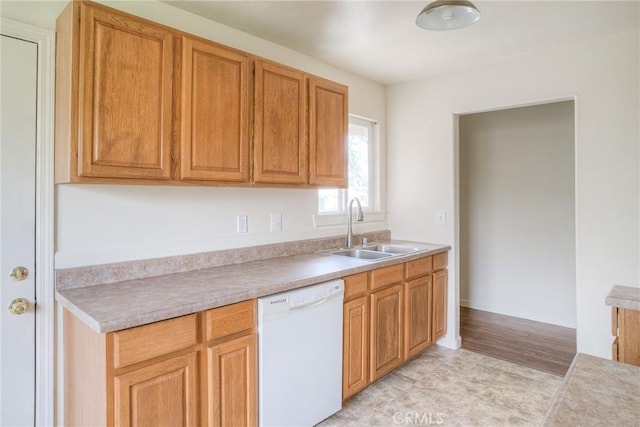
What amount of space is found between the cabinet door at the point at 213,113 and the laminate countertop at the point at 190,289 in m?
0.54

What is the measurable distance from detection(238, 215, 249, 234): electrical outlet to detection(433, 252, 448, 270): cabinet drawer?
5.32 feet

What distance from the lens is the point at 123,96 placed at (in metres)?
1.63

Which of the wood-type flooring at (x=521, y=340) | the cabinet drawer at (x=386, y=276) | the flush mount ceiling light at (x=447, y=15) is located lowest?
the wood-type flooring at (x=521, y=340)

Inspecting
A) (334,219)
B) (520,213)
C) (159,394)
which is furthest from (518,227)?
(159,394)

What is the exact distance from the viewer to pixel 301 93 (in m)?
2.41

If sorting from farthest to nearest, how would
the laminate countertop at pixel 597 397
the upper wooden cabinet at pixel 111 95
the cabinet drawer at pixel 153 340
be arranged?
the upper wooden cabinet at pixel 111 95, the cabinet drawer at pixel 153 340, the laminate countertop at pixel 597 397

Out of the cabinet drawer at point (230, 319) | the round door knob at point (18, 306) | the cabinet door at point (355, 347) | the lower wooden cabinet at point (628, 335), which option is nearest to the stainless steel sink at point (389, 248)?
the cabinet door at point (355, 347)

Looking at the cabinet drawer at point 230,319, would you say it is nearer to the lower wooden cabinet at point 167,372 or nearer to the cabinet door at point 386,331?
the lower wooden cabinet at point 167,372

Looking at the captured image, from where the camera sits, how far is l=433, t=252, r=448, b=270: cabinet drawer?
3.16m

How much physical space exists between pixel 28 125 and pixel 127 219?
594 millimetres

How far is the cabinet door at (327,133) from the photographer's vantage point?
8.22 ft

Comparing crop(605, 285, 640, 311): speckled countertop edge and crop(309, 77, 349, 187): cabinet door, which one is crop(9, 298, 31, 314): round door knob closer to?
crop(309, 77, 349, 187): cabinet door

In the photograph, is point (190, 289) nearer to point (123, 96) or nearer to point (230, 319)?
point (230, 319)

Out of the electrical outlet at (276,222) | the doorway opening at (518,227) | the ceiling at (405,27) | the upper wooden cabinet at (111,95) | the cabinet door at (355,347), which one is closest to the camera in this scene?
the upper wooden cabinet at (111,95)
